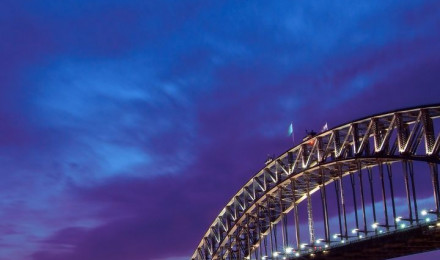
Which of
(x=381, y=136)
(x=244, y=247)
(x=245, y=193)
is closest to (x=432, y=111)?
(x=381, y=136)

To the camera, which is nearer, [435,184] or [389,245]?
[435,184]

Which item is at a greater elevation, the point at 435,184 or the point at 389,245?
the point at 435,184

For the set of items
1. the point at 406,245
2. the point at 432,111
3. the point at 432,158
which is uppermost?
the point at 432,111

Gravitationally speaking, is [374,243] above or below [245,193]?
below

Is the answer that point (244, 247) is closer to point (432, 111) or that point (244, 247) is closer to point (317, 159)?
point (317, 159)

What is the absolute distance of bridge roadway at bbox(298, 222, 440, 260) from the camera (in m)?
80.2

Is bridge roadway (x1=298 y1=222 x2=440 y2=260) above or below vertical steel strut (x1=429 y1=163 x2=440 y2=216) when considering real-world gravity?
below

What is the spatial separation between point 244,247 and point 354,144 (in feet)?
152

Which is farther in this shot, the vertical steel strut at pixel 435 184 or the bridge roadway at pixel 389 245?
the bridge roadway at pixel 389 245

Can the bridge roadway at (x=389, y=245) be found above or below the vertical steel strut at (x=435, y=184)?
below

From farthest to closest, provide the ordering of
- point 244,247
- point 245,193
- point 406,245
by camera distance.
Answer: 1. point 244,247
2. point 245,193
3. point 406,245

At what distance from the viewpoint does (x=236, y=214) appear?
126 m

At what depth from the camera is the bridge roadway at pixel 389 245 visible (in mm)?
80250

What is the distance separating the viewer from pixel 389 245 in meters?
88.0
